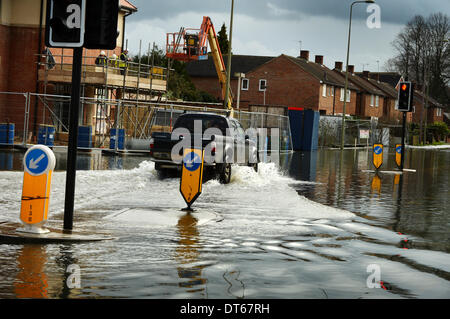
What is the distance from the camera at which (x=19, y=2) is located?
34.2m

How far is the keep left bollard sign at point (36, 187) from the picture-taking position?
28.0ft

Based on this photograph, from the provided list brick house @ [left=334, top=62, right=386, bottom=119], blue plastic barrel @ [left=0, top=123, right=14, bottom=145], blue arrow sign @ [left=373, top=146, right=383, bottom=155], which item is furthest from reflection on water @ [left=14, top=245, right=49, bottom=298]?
brick house @ [left=334, top=62, right=386, bottom=119]

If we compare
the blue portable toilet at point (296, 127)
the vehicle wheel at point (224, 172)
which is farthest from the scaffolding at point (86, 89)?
the vehicle wheel at point (224, 172)

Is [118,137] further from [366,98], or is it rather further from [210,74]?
[366,98]

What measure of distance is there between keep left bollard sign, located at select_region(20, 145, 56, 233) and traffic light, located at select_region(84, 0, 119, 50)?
1.49m

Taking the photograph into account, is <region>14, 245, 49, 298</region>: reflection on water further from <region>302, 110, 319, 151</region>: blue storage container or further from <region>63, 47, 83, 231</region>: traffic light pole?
<region>302, 110, 319, 151</region>: blue storage container

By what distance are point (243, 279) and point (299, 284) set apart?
1.70ft

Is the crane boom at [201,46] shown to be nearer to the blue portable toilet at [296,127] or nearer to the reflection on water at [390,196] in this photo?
the blue portable toilet at [296,127]

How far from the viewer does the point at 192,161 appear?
1145 cm

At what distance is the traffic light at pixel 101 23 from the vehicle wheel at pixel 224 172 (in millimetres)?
8982

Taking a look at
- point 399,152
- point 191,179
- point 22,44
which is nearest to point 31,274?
point 191,179
